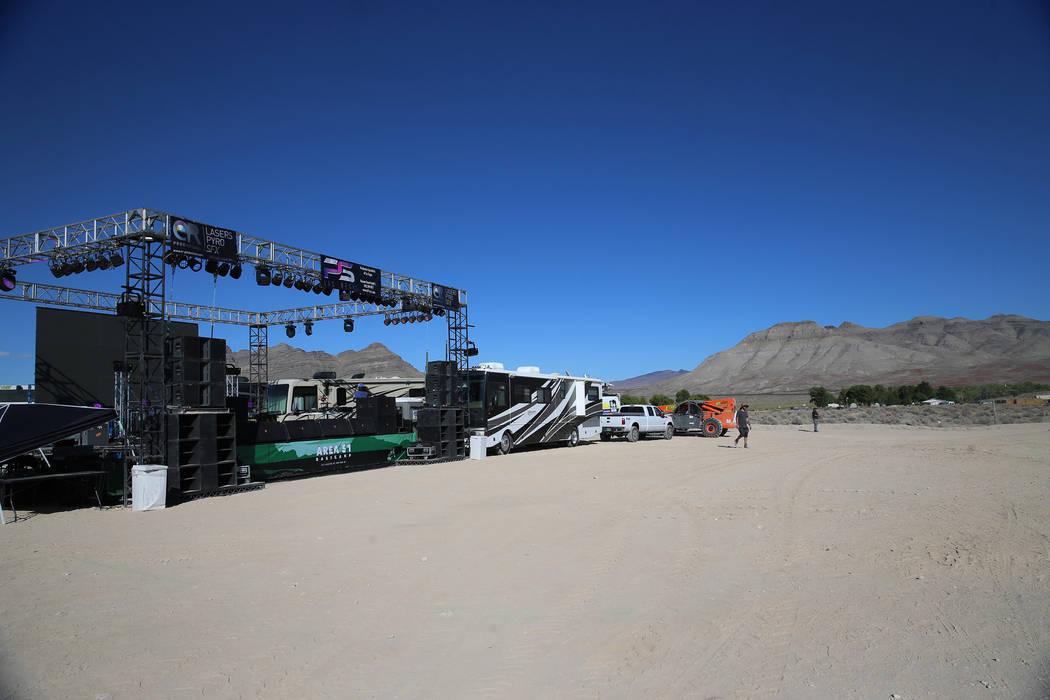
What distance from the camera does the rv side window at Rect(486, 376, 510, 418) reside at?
1988cm

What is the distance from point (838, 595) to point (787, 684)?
6.24ft

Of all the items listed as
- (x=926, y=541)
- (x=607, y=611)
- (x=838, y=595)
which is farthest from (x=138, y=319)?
(x=926, y=541)

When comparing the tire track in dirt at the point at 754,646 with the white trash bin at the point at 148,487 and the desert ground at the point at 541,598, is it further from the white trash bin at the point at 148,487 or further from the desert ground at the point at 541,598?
the white trash bin at the point at 148,487

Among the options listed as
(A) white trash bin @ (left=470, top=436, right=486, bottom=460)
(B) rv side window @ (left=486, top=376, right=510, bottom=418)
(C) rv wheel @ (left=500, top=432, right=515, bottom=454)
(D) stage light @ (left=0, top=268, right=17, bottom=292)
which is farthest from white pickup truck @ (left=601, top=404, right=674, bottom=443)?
(D) stage light @ (left=0, top=268, right=17, bottom=292)

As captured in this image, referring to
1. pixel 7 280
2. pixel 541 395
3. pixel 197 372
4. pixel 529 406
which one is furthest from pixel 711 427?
pixel 7 280

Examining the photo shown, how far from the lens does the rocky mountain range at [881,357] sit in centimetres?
10996

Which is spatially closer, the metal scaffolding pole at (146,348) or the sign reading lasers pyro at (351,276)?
the metal scaffolding pole at (146,348)

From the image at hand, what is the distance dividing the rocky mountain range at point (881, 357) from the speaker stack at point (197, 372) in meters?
110

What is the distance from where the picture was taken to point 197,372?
11.7 m

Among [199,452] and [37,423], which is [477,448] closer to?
[199,452]

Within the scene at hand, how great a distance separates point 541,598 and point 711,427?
25.1 m

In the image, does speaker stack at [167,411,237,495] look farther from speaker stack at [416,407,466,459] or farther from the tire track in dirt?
the tire track in dirt

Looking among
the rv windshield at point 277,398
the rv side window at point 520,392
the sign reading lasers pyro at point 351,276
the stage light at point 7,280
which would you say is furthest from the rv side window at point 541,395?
the stage light at point 7,280

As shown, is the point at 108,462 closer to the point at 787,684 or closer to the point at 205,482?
the point at 205,482
